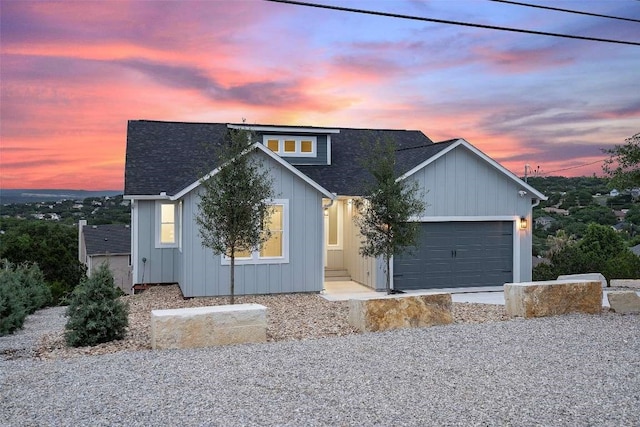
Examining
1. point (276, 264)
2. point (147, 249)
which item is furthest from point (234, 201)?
point (147, 249)

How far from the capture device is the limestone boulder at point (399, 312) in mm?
9719

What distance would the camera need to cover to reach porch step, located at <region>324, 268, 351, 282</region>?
1769cm

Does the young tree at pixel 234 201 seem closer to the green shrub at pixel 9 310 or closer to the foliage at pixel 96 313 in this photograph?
the foliage at pixel 96 313

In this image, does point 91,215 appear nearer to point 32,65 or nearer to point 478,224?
point 32,65

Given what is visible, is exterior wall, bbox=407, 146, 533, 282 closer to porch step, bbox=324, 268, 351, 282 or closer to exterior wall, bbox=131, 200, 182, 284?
porch step, bbox=324, 268, 351, 282

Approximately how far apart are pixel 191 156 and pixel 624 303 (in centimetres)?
1306

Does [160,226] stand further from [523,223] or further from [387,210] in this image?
[523,223]

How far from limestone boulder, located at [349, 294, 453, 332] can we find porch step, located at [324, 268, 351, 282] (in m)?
7.35

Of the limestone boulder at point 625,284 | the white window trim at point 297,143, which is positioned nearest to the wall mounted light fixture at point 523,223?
the limestone boulder at point 625,284

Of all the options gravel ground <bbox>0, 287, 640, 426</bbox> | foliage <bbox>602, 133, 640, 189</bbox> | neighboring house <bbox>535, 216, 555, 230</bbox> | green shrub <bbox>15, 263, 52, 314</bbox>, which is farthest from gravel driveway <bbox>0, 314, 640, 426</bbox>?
neighboring house <bbox>535, 216, 555, 230</bbox>

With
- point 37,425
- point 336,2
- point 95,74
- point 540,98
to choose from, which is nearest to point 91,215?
point 95,74

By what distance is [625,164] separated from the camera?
12.6 m

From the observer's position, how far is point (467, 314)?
37.6 feet

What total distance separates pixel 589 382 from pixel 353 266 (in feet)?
35.6
